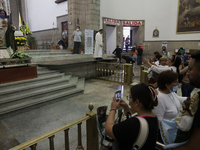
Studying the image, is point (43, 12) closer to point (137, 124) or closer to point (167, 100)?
point (167, 100)

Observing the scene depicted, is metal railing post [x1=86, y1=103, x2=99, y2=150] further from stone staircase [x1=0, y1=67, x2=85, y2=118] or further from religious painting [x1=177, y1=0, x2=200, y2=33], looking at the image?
religious painting [x1=177, y1=0, x2=200, y2=33]

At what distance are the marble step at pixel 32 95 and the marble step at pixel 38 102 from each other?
3.8 inches

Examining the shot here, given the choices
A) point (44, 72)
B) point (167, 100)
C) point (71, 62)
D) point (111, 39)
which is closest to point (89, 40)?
point (71, 62)

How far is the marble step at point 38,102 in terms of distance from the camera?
353 cm

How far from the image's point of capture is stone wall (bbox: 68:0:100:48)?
9.48m

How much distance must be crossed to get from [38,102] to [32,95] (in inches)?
11.8

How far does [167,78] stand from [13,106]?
11.8 ft

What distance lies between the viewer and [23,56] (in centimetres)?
485

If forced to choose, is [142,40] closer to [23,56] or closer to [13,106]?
[23,56]

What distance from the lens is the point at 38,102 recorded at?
4.05 m

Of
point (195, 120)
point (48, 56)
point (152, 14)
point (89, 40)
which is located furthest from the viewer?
point (152, 14)

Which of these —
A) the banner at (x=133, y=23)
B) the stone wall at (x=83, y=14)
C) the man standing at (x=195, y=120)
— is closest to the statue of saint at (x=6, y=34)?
the stone wall at (x=83, y=14)

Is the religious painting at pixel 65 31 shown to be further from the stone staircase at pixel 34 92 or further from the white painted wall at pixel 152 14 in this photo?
the stone staircase at pixel 34 92

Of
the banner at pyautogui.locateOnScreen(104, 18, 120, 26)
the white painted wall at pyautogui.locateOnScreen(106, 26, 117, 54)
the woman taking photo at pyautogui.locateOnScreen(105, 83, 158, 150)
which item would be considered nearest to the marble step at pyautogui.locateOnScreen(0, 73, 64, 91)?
the woman taking photo at pyautogui.locateOnScreen(105, 83, 158, 150)
